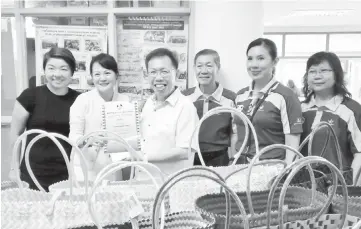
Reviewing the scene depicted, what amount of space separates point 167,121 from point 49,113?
2.39 feet

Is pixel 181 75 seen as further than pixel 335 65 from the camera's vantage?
Yes

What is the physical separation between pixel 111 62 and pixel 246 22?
1.14 meters

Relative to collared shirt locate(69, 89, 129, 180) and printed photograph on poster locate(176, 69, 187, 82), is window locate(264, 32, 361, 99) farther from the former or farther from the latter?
collared shirt locate(69, 89, 129, 180)

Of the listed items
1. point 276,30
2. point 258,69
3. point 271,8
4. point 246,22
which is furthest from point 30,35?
point 276,30

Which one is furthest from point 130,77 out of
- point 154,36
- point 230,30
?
point 230,30

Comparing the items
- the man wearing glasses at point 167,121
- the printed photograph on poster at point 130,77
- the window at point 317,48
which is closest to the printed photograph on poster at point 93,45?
the printed photograph on poster at point 130,77

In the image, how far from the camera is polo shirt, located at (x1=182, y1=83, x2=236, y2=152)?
2127 millimetres

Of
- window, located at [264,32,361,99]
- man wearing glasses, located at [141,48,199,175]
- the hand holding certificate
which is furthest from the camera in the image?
window, located at [264,32,361,99]

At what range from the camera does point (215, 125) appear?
6.98 ft

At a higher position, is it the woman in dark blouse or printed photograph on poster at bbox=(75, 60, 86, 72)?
printed photograph on poster at bbox=(75, 60, 86, 72)

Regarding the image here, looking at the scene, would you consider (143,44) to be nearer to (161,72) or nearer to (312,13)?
(161,72)

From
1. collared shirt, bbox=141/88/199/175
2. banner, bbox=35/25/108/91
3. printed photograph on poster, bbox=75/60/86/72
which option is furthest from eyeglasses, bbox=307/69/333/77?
printed photograph on poster, bbox=75/60/86/72

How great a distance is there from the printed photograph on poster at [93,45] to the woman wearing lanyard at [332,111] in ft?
5.90

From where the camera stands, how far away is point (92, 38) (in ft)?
9.60
